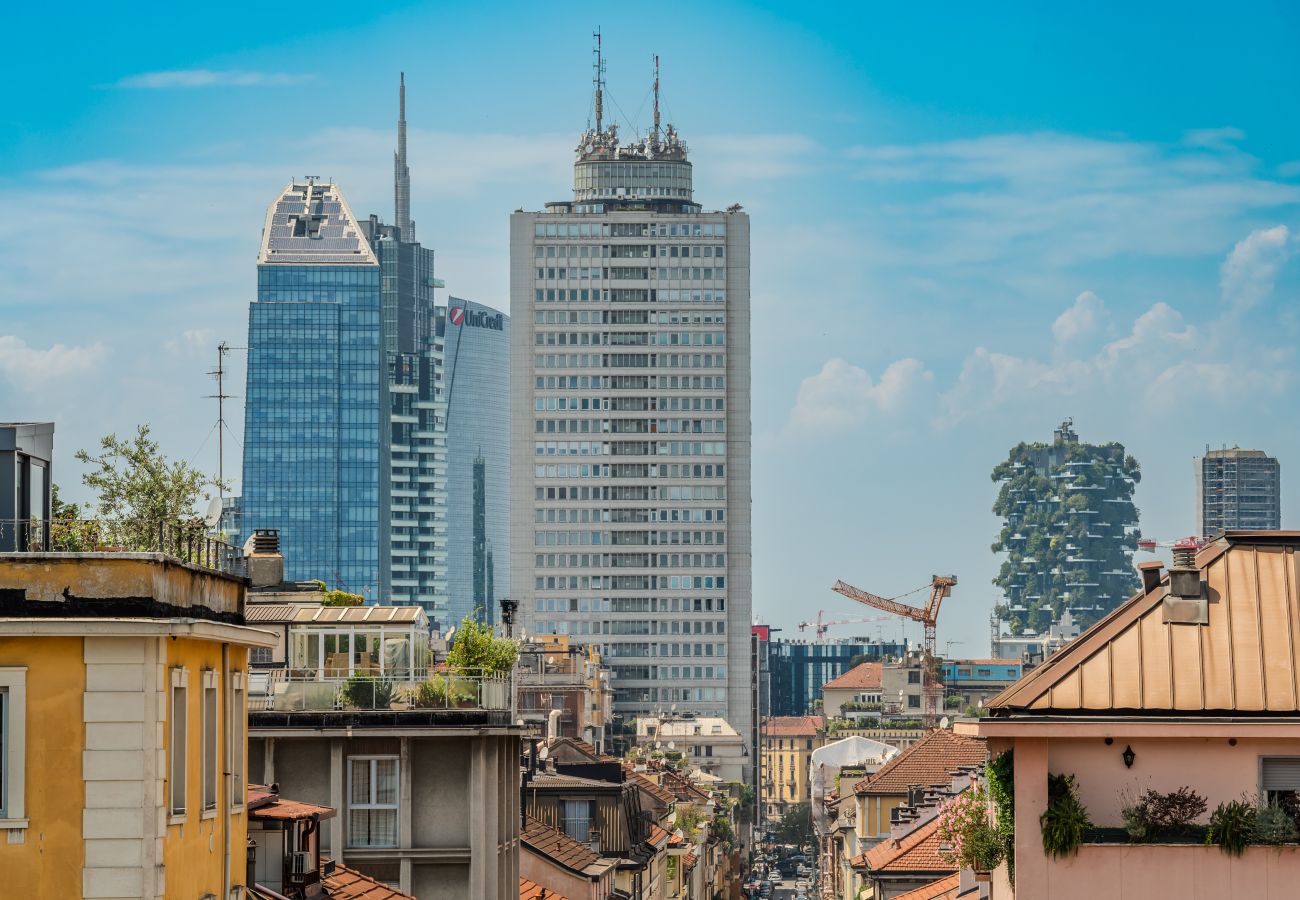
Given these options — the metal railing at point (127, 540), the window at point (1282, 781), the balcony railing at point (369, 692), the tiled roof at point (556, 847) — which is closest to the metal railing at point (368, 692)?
the balcony railing at point (369, 692)

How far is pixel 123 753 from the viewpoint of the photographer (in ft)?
73.2

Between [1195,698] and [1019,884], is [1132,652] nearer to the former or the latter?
[1195,698]

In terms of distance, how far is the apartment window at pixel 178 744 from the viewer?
23234mm

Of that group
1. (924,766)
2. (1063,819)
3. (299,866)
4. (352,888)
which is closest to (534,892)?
(352,888)

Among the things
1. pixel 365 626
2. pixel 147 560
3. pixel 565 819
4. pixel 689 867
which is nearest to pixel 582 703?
pixel 689 867

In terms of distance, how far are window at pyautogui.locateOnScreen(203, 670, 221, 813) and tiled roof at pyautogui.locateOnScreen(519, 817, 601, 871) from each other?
117 feet

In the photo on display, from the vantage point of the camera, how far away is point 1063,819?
2905 cm

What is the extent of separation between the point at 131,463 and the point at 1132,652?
59.3ft

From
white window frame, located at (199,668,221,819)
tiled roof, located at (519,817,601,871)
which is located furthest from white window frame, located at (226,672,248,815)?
tiled roof, located at (519,817,601,871)

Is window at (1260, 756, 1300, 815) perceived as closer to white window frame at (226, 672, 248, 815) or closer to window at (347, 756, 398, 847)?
white window frame at (226, 672, 248, 815)

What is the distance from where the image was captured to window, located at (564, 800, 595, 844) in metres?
77.8

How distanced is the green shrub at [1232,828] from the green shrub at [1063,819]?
5.07 ft

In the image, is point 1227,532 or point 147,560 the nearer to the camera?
point 147,560

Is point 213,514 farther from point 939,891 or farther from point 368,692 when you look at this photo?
point 939,891
